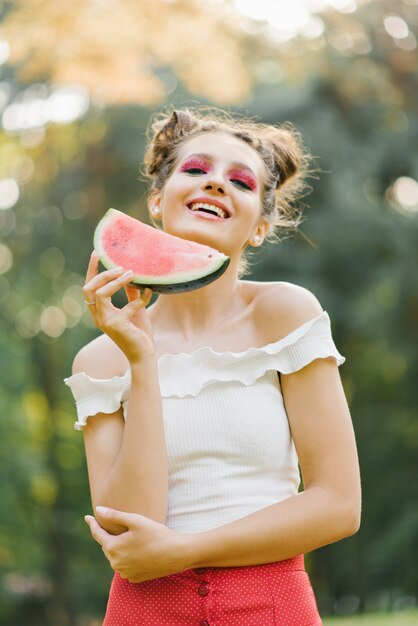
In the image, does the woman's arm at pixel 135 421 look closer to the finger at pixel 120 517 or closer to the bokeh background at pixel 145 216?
the finger at pixel 120 517

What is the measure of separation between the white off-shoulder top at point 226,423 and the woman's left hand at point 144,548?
163mm

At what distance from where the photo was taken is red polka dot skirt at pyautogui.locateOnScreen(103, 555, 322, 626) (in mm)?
2385

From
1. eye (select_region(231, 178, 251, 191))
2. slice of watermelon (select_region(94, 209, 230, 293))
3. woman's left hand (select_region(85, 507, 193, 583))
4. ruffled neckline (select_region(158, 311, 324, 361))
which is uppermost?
eye (select_region(231, 178, 251, 191))

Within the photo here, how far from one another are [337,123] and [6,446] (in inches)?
390

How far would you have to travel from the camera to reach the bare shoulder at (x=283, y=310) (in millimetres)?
2705

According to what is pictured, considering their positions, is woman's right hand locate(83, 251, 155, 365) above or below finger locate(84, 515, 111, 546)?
above

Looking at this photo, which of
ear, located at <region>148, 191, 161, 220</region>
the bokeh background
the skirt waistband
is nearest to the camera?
the skirt waistband

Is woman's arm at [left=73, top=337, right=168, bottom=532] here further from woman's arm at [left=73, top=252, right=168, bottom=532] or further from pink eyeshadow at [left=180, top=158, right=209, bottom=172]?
pink eyeshadow at [left=180, top=158, right=209, bottom=172]

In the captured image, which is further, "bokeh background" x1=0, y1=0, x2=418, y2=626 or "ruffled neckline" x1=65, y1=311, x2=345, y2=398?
"bokeh background" x1=0, y1=0, x2=418, y2=626

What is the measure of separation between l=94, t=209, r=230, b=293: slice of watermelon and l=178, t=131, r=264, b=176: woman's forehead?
0.32m

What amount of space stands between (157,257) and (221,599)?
104 cm

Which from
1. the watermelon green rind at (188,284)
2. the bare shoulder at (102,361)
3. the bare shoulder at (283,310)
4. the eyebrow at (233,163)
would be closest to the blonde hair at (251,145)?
the eyebrow at (233,163)

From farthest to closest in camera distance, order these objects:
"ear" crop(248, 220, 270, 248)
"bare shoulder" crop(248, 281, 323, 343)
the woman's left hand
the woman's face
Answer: "ear" crop(248, 220, 270, 248), the woman's face, "bare shoulder" crop(248, 281, 323, 343), the woman's left hand

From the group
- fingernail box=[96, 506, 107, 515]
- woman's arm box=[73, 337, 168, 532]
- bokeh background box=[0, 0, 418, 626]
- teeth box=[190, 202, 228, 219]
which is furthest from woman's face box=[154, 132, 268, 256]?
bokeh background box=[0, 0, 418, 626]
